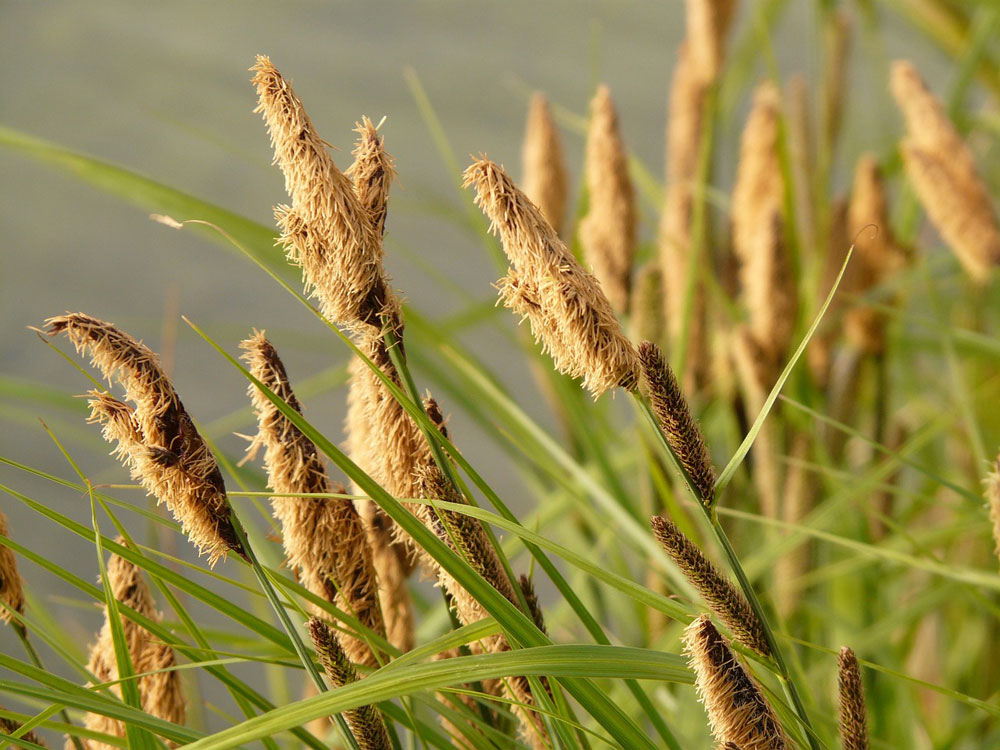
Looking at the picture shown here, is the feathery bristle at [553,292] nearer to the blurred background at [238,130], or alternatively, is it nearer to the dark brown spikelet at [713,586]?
the dark brown spikelet at [713,586]

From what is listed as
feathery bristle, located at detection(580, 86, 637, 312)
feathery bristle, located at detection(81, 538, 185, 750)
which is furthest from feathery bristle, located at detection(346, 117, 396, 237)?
feathery bristle, located at detection(580, 86, 637, 312)

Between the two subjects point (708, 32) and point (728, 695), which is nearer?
point (728, 695)

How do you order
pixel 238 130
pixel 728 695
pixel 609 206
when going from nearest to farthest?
pixel 728 695 → pixel 609 206 → pixel 238 130

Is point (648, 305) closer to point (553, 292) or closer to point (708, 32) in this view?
point (708, 32)

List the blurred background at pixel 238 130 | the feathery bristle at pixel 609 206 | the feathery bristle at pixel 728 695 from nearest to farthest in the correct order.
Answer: the feathery bristle at pixel 728 695 → the feathery bristle at pixel 609 206 → the blurred background at pixel 238 130

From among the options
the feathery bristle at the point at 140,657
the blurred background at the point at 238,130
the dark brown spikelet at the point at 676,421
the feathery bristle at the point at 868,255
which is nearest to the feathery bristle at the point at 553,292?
the dark brown spikelet at the point at 676,421

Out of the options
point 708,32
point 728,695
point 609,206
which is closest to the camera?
point 728,695

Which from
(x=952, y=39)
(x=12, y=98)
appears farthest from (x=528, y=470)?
(x=12, y=98)

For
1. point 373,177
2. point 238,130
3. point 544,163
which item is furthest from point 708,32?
point 238,130
